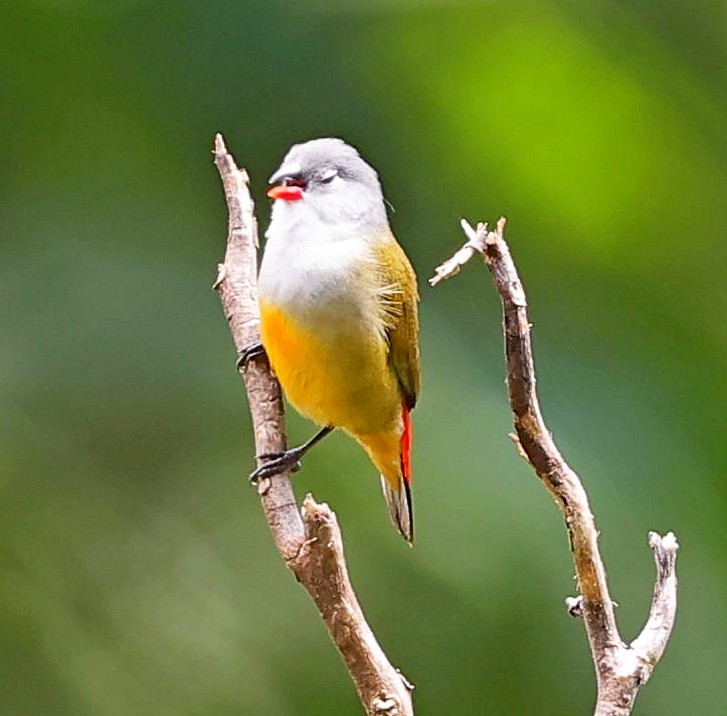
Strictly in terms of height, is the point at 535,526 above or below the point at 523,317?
above

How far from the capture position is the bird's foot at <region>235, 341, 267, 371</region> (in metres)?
1.49

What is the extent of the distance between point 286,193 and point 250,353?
0.58ft

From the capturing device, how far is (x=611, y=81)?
240 cm

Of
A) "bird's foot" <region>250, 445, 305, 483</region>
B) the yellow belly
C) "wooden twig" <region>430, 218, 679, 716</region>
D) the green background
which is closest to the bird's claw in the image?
"bird's foot" <region>250, 445, 305, 483</region>

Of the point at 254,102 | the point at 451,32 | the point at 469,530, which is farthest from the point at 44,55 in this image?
the point at 469,530

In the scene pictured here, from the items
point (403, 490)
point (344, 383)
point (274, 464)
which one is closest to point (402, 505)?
point (403, 490)

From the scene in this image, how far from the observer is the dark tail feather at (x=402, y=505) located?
1.65m

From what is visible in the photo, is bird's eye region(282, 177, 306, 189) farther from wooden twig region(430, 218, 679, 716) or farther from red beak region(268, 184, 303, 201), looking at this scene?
wooden twig region(430, 218, 679, 716)

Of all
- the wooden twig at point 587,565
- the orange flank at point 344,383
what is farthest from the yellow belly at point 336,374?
the wooden twig at point 587,565

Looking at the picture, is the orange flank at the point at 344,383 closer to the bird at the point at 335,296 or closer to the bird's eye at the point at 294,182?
the bird at the point at 335,296

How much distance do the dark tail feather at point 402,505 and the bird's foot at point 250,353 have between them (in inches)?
9.9

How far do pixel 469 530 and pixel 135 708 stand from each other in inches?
24.2

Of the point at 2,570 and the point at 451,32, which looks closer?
the point at 2,570

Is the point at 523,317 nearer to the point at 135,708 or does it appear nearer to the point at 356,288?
the point at 356,288
